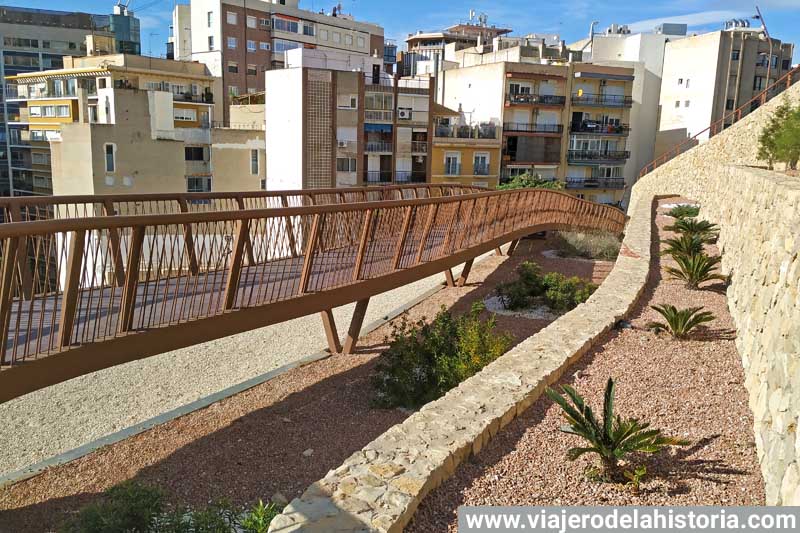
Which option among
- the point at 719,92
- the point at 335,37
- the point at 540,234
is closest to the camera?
the point at 540,234

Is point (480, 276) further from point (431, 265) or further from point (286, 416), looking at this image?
point (286, 416)

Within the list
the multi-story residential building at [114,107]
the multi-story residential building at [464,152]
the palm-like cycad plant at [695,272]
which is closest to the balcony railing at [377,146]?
the multi-story residential building at [464,152]

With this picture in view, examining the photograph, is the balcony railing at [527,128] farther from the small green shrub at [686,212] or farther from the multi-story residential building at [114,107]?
the small green shrub at [686,212]

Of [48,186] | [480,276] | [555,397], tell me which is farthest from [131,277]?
[48,186]

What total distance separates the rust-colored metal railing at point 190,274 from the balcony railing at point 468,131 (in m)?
36.1

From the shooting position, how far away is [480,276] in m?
18.2

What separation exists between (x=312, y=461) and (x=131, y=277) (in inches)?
105

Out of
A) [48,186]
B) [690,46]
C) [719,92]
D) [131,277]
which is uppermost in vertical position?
[690,46]

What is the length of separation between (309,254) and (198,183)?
3675 centimetres

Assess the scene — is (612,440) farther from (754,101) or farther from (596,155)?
(596,155)

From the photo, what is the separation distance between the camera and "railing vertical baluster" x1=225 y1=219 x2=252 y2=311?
24.2 feet

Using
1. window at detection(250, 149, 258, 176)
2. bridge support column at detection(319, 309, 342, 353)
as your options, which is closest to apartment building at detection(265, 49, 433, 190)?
window at detection(250, 149, 258, 176)

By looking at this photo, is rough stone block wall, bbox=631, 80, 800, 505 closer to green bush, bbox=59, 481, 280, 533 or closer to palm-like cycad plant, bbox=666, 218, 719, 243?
palm-like cycad plant, bbox=666, 218, 719, 243

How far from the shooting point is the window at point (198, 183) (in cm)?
4275
